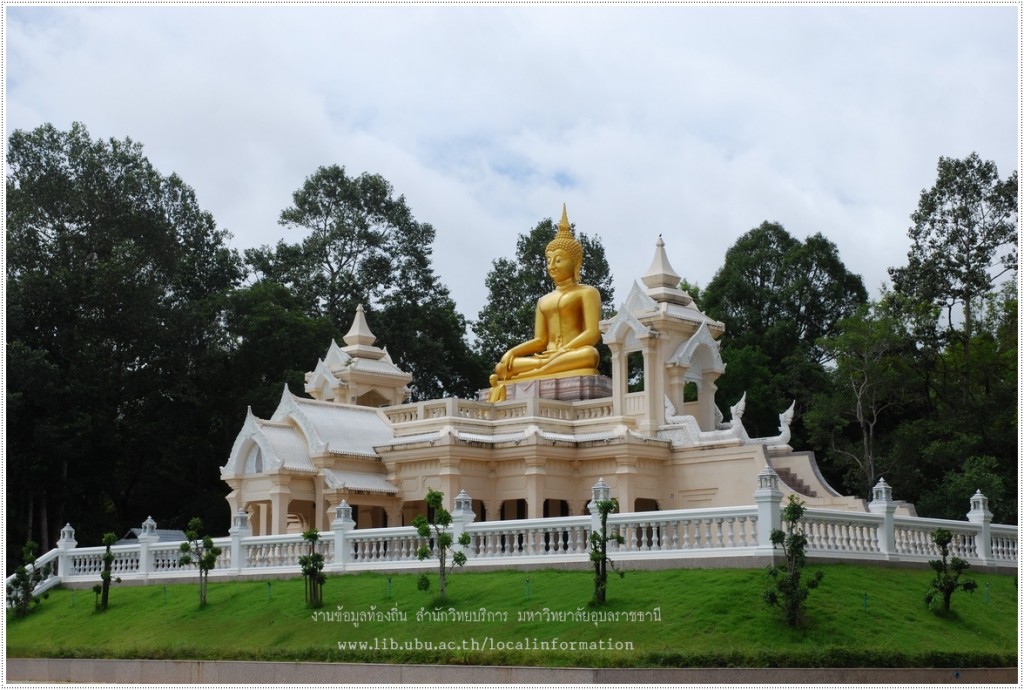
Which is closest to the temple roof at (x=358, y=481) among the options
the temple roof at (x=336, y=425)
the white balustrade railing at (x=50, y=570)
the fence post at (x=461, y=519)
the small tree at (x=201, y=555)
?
the temple roof at (x=336, y=425)

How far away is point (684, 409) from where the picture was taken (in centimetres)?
3291

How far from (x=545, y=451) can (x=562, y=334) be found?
16.7 ft

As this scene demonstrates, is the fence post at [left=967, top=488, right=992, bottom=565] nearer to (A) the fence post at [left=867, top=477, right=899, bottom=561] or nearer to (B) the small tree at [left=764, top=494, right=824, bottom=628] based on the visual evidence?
(A) the fence post at [left=867, top=477, right=899, bottom=561]

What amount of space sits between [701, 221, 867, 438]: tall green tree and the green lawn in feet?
89.2

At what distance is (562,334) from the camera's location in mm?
35125

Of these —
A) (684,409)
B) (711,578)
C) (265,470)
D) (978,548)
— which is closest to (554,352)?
(684,409)

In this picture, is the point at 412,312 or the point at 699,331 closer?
Answer: the point at 699,331

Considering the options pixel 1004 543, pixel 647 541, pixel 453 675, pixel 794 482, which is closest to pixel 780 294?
pixel 794 482

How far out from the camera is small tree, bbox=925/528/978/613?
66.0 feet

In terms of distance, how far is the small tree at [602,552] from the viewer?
19.6 metres

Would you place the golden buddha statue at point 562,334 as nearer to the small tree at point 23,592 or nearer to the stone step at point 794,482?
the stone step at point 794,482

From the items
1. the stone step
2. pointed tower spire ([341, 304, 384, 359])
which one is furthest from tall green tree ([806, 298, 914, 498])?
pointed tower spire ([341, 304, 384, 359])

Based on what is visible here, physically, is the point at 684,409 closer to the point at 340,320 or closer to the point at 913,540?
the point at 913,540

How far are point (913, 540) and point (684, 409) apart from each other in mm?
10685
